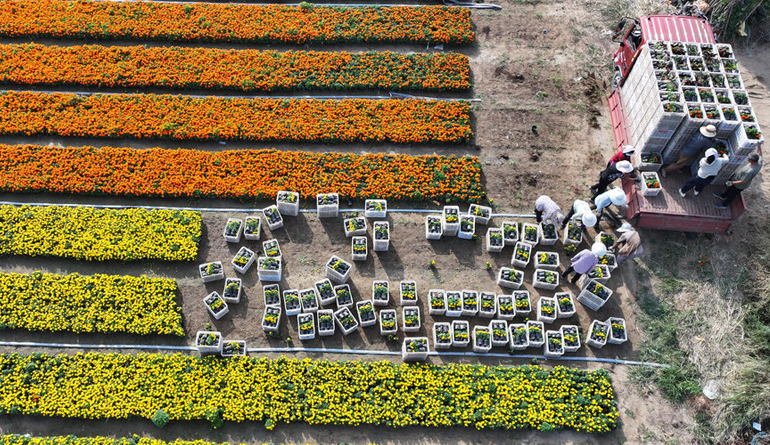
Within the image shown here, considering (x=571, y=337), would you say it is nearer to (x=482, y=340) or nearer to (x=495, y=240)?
(x=482, y=340)

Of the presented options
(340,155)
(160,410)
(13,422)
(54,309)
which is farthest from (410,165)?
(13,422)

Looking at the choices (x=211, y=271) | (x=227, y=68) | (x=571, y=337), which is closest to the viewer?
(x=571, y=337)

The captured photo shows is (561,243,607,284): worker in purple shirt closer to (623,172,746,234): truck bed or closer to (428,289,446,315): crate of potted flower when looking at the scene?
(623,172,746,234): truck bed

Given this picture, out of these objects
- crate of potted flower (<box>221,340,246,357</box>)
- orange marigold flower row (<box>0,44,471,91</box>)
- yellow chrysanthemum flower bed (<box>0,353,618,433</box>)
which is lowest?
yellow chrysanthemum flower bed (<box>0,353,618,433</box>)

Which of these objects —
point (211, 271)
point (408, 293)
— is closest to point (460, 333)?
point (408, 293)

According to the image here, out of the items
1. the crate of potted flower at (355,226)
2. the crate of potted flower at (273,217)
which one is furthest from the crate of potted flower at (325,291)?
the crate of potted flower at (273,217)

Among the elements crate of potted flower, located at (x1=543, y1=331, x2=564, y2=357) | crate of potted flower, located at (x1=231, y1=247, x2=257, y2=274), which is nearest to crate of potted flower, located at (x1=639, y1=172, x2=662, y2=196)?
crate of potted flower, located at (x1=543, y1=331, x2=564, y2=357)

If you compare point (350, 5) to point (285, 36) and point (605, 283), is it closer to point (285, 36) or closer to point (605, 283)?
point (285, 36)
